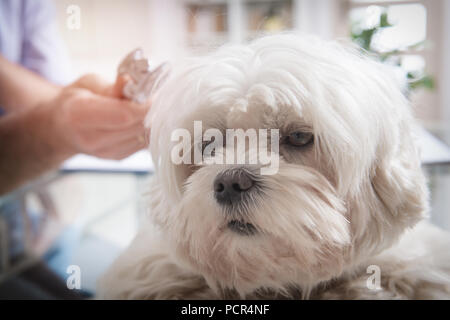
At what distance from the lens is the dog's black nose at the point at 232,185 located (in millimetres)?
507

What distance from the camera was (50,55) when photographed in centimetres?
76

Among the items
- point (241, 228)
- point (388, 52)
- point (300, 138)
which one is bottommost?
point (241, 228)

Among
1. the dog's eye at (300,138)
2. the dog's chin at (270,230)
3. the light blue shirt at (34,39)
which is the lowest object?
the dog's chin at (270,230)

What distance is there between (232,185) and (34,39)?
58cm

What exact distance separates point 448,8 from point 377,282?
0.45 metres

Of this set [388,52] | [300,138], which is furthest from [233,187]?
[388,52]

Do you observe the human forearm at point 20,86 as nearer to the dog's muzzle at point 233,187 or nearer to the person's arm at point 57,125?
the person's arm at point 57,125

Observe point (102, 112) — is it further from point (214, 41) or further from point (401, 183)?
point (401, 183)

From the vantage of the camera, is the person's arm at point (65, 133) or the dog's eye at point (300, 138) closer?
the dog's eye at point (300, 138)

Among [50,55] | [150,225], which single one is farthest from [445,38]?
[50,55]

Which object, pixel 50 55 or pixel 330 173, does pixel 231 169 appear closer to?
pixel 330 173

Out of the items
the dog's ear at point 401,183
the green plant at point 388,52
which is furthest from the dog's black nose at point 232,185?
the green plant at point 388,52

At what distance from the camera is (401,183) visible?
563mm

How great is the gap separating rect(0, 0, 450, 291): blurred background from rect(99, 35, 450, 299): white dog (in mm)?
93
